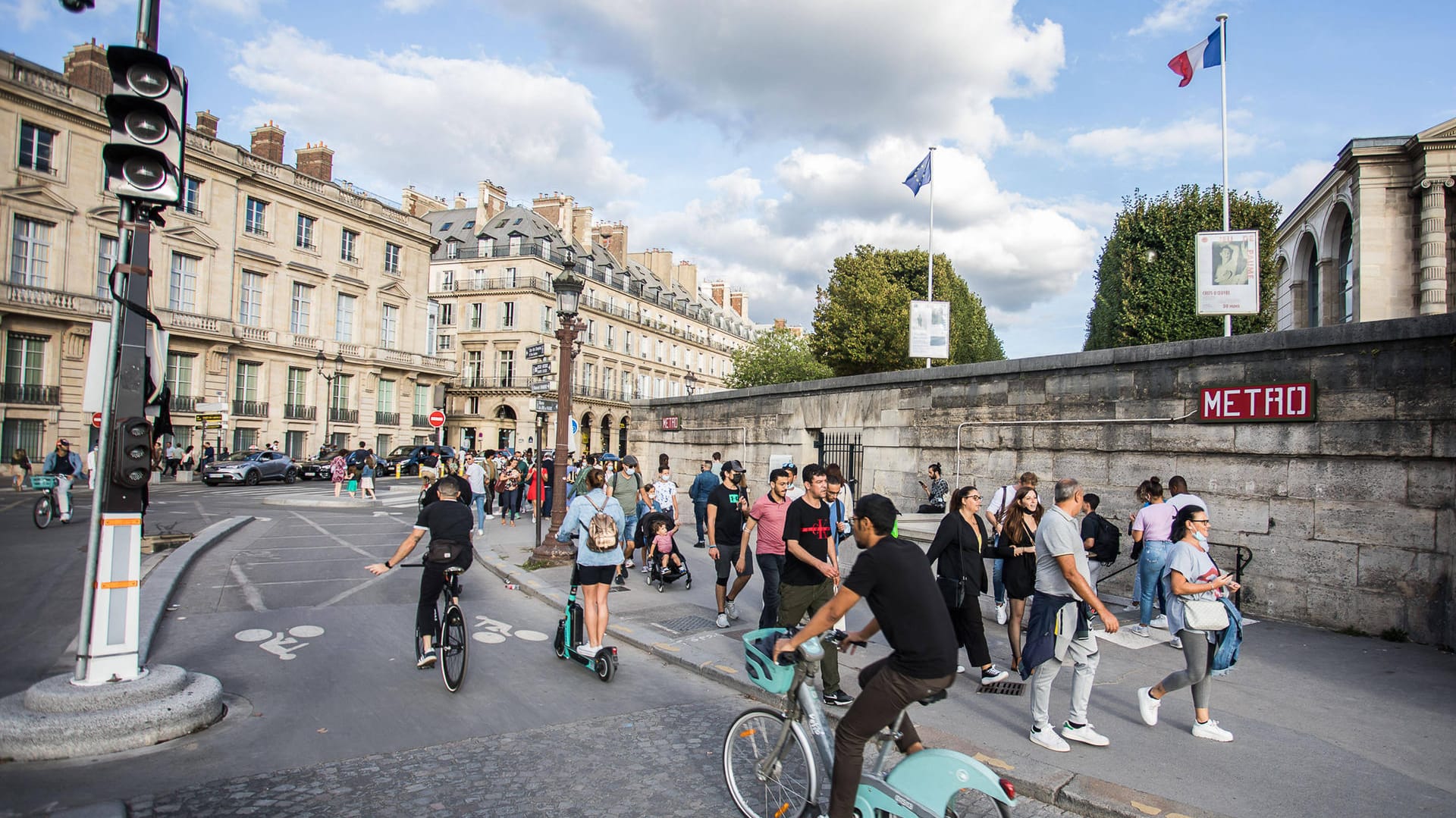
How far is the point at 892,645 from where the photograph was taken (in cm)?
334

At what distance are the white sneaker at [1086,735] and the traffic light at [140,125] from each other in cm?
660

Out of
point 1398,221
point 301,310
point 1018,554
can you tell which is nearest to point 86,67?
point 301,310

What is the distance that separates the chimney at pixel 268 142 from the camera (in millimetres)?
40562

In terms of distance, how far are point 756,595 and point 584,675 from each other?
3867 millimetres

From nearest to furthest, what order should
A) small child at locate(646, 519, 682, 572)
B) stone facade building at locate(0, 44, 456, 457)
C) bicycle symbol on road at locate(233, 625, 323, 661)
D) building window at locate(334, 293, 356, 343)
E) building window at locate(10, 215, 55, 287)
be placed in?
bicycle symbol on road at locate(233, 625, 323, 661) < small child at locate(646, 519, 682, 572) < building window at locate(10, 215, 55, 287) < stone facade building at locate(0, 44, 456, 457) < building window at locate(334, 293, 356, 343)

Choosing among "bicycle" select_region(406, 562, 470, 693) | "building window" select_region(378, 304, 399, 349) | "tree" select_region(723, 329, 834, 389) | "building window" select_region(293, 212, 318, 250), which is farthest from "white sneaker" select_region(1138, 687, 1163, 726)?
"tree" select_region(723, 329, 834, 389)

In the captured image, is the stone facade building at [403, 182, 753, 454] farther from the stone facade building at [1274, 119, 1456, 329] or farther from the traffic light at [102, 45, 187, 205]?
the traffic light at [102, 45, 187, 205]

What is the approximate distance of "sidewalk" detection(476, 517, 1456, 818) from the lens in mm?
4223

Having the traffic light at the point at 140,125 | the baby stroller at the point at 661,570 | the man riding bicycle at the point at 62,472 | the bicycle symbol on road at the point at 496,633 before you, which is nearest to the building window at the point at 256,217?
the man riding bicycle at the point at 62,472

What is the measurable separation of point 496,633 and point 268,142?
41825 millimetres

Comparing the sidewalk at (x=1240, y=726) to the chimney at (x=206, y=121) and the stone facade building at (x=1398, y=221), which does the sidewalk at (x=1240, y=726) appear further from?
the chimney at (x=206, y=121)

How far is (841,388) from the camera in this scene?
51.5ft

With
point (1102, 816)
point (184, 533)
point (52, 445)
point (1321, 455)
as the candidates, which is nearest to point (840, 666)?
point (1102, 816)

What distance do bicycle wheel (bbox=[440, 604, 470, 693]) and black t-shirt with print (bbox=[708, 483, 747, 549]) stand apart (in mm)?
3249
